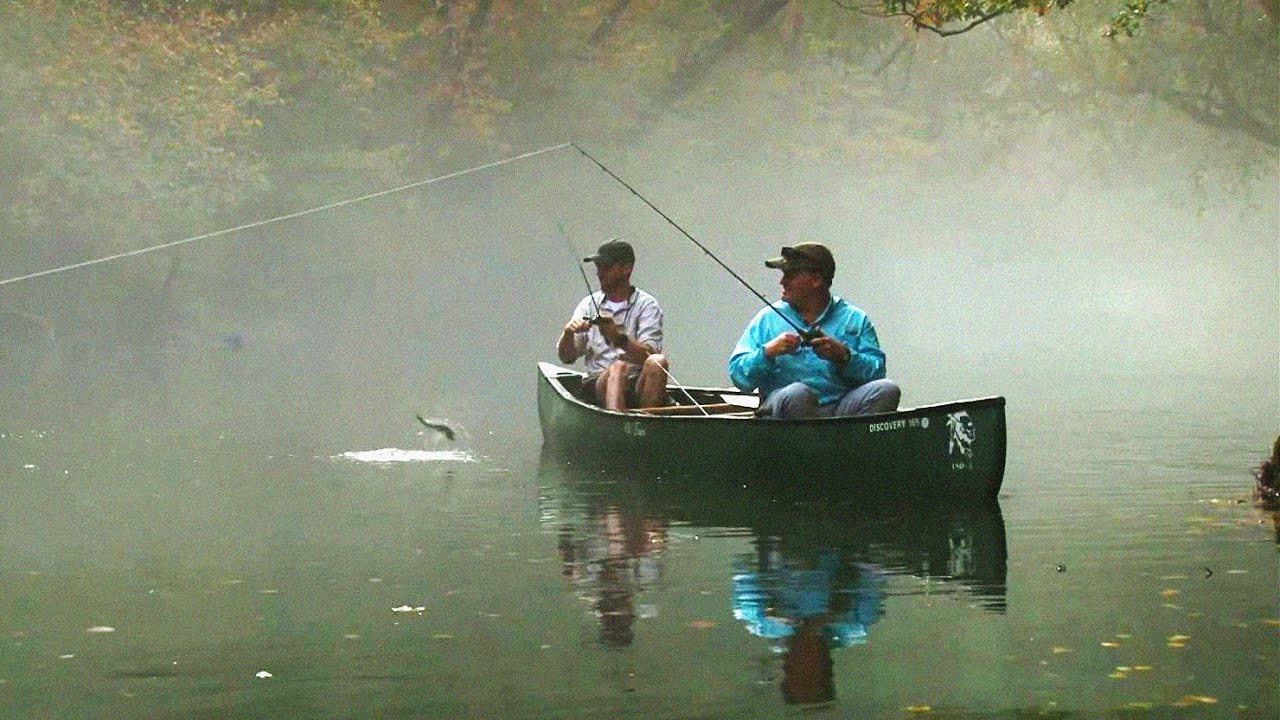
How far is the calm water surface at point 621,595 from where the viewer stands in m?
8.50

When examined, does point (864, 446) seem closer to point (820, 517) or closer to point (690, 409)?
point (820, 517)

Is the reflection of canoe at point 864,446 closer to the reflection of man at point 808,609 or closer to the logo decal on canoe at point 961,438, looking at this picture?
the logo decal on canoe at point 961,438

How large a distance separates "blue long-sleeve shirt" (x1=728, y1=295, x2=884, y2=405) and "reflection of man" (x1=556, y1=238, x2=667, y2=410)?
2897 millimetres

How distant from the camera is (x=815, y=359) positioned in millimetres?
14961

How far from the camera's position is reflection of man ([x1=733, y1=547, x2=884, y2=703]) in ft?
28.7

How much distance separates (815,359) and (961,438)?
3.87ft

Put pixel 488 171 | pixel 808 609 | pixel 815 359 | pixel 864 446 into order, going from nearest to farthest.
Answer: pixel 808 609, pixel 864 446, pixel 815 359, pixel 488 171

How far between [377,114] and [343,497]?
34.0 meters

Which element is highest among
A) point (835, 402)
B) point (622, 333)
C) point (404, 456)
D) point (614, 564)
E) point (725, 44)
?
point (725, 44)

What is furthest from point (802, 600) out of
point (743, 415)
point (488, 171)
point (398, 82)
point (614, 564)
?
point (488, 171)

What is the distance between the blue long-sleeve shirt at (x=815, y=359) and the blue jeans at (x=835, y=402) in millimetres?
63

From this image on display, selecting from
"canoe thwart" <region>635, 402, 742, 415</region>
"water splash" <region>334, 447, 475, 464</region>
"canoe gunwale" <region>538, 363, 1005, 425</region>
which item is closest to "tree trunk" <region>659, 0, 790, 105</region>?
"canoe gunwale" <region>538, 363, 1005, 425</region>

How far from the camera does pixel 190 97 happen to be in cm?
4350

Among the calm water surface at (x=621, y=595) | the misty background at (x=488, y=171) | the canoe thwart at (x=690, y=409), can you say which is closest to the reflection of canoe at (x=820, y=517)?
the calm water surface at (x=621, y=595)
